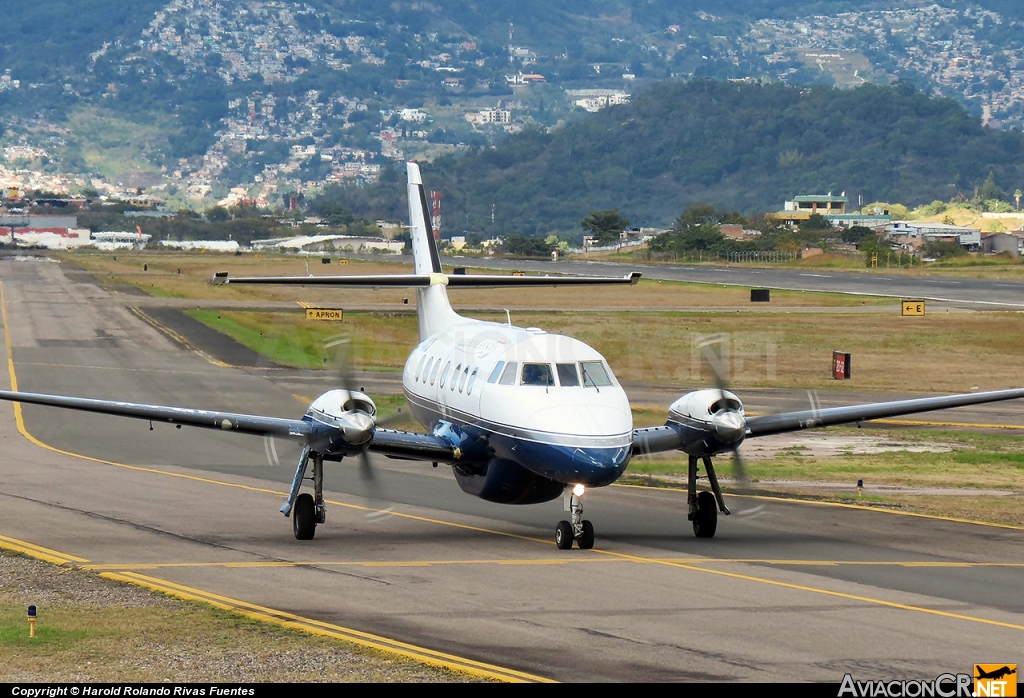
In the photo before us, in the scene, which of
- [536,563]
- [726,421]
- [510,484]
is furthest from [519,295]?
[536,563]

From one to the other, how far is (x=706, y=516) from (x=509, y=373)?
176 inches

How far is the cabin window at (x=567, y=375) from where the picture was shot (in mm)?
22766

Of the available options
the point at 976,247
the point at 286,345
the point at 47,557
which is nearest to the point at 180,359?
the point at 286,345

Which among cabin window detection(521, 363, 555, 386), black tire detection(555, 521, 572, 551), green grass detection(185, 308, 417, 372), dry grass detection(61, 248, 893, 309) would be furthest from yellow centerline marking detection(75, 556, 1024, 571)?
dry grass detection(61, 248, 893, 309)

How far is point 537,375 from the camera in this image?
75.5 ft

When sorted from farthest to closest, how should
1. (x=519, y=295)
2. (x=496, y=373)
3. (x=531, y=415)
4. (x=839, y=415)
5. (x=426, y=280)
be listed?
(x=519, y=295) → (x=426, y=280) → (x=839, y=415) → (x=496, y=373) → (x=531, y=415)

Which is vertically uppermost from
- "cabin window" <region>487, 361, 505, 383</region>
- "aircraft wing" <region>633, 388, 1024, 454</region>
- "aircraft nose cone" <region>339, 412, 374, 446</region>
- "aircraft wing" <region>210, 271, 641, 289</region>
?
"aircraft wing" <region>210, 271, 641, 289</region>

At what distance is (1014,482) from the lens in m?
31.2

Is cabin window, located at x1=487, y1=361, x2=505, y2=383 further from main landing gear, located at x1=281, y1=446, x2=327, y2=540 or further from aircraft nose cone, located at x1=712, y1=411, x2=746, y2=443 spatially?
aircraft nose cone, located at x1=712, y1=411, x2=746, y2=443

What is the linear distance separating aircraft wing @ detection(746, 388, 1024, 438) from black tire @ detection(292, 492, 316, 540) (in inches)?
303

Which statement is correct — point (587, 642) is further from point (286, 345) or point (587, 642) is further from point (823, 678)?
point (286, 345)

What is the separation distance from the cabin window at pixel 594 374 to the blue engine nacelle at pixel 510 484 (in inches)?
69.5

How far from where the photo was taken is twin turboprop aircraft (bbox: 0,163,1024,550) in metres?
22.0

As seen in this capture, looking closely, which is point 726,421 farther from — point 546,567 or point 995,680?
point 995,680
